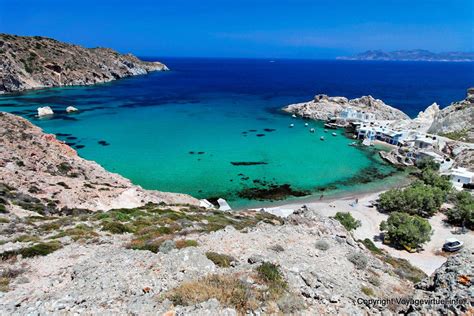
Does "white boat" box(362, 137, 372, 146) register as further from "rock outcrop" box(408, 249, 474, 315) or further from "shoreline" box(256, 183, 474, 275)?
"rock outcrop" box(408, 249, 474, 315)

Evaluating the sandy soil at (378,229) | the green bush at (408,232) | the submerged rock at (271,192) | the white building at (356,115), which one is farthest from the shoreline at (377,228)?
the white building at (356,115)

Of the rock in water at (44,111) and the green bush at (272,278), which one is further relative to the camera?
the rock in water at (44,111)

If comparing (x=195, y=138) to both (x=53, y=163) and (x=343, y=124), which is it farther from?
(x=343, y=124)

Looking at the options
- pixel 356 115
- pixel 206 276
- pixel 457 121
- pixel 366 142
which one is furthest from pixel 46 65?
pixel 206 276

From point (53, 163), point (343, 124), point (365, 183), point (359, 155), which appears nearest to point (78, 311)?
point (53, 163)

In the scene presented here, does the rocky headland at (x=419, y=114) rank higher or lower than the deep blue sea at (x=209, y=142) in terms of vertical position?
higher

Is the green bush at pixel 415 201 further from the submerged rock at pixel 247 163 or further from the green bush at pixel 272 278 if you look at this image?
the green bush at pixel 272 278
